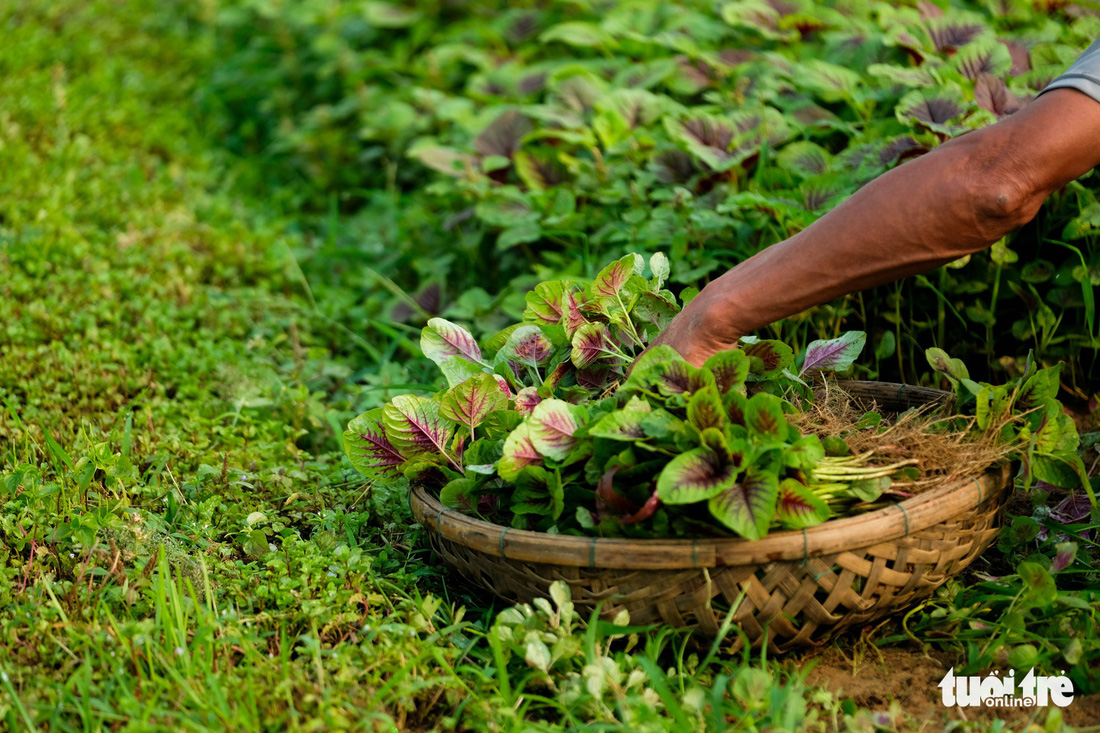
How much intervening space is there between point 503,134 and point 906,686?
2109mm

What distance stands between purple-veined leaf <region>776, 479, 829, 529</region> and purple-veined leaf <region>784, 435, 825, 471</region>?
0.03 m

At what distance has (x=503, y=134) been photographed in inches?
124

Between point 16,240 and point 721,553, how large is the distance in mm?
2411

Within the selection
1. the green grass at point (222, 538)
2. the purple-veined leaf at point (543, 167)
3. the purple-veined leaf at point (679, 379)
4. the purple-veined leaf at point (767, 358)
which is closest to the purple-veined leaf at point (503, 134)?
the purple-veined leaf at point (543, 167)

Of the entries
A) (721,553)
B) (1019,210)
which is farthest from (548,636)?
(1019,210)

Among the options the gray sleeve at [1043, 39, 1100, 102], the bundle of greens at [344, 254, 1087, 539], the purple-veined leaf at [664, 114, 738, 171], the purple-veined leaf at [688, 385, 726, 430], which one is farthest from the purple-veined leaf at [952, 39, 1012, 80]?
the purple-veined leaf at [688, 385, 726, 430]

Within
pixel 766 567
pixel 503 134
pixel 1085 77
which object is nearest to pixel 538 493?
pixel 766 567

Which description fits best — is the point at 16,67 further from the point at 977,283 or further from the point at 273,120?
the point at 977,283

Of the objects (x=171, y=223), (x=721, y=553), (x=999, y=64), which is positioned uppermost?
(x=999, y=64)

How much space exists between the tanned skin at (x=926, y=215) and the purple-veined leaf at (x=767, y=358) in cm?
9

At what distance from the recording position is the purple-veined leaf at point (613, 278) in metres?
1.93

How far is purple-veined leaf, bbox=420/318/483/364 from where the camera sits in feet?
6.62

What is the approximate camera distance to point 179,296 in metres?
2.98

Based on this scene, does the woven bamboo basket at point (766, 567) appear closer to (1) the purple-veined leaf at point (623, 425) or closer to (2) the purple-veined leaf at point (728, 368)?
→ (1) the purple-veined leaf at point (623, 425)
